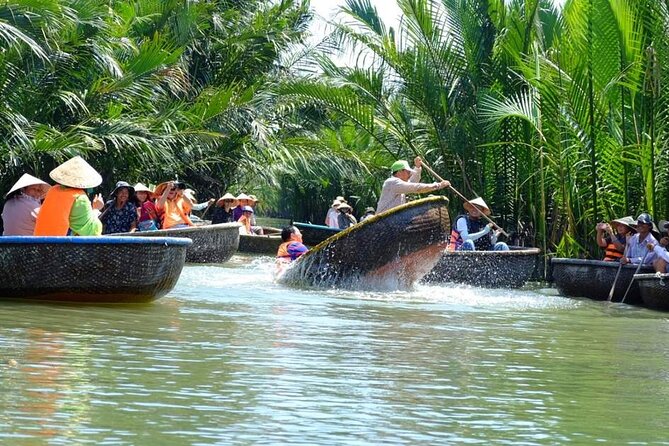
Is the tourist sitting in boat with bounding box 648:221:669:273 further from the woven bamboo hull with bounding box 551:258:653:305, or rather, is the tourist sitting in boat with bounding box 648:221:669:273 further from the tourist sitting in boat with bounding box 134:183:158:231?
the tourist sitting in boat with bounding box 134:183:158:231

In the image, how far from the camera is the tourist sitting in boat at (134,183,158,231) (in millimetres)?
18031

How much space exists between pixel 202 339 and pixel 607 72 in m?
8.49

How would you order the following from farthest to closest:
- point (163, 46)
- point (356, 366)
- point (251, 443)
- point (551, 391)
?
1. point (163, 46)
2. point (356, 366)
3. point (551, 391)
4. point (251, 443)

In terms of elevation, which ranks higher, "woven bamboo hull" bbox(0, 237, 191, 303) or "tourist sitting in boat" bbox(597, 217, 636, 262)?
"tourist sitting in boat" bbox(597, 217, 636, 262)

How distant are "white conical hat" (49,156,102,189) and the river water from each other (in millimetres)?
1007

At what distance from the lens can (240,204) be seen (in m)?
25.3

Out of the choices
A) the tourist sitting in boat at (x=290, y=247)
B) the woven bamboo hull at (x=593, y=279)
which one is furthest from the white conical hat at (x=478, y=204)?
the tourist sitting in boat at (x=290, y=247)

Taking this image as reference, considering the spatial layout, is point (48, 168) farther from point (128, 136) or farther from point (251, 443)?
point (251, 443)

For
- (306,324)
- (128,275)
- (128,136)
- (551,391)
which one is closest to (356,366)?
(551,391)

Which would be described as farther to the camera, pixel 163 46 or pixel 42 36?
pixel 163 46

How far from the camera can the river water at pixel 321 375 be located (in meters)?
5.96

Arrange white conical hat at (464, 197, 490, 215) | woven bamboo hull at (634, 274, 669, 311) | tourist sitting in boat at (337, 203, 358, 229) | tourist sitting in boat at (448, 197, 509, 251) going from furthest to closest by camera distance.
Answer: tourist sitting in boat at (337, 203, 358, 229), tourist sitting in boat at (448, 197, 509, 251), white conical hat at (464, 197, 490, 215), woven bamboo hull at (634, 274, 669, 311)

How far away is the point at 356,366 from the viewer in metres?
7.98

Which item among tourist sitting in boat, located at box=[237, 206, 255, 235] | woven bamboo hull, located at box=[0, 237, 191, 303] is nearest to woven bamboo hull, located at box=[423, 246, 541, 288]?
woven bamboo hull, located at box=[0, 237, 191, 303]
